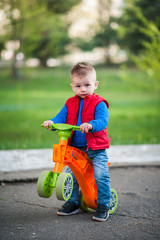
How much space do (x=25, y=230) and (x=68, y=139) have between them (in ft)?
2.52

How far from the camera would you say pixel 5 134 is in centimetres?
686

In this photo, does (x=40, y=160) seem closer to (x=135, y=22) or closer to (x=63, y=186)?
(x=63, y=186)

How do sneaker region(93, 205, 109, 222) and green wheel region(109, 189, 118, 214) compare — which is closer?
sneaker region(93, 205, 109, 222)

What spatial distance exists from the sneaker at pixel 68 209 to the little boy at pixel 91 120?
224 millimetres

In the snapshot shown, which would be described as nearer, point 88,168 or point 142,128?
point 88,168

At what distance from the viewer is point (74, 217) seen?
280 cm

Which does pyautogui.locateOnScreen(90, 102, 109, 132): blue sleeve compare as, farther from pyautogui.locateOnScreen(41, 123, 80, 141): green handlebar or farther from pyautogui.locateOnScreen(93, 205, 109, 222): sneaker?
pyautogui.locateOnScreen(93, 205, 109, 222): sneaker

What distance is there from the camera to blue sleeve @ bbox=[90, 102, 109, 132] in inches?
97.9

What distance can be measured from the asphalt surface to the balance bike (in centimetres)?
23

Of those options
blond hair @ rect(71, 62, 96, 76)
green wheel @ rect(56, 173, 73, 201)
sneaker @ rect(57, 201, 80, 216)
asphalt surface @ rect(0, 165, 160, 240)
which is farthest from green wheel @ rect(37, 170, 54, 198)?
blond hair @ rect(71, 62, 96, 76)

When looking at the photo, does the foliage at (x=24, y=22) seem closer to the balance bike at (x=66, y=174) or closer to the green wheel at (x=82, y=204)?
the green wheel at (x=82, y=204)

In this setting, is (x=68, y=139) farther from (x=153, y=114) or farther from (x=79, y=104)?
(x=153, y=114)

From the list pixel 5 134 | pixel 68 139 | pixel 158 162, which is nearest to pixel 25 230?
pixel 68 139

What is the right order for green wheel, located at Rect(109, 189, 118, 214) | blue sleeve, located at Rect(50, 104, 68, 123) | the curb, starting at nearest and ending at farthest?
1. blue sleeve, located at Rect(50, 104, 68, 123)
2. green wheel, located at Rect(109, 189, 118, 214)
3. the curb
